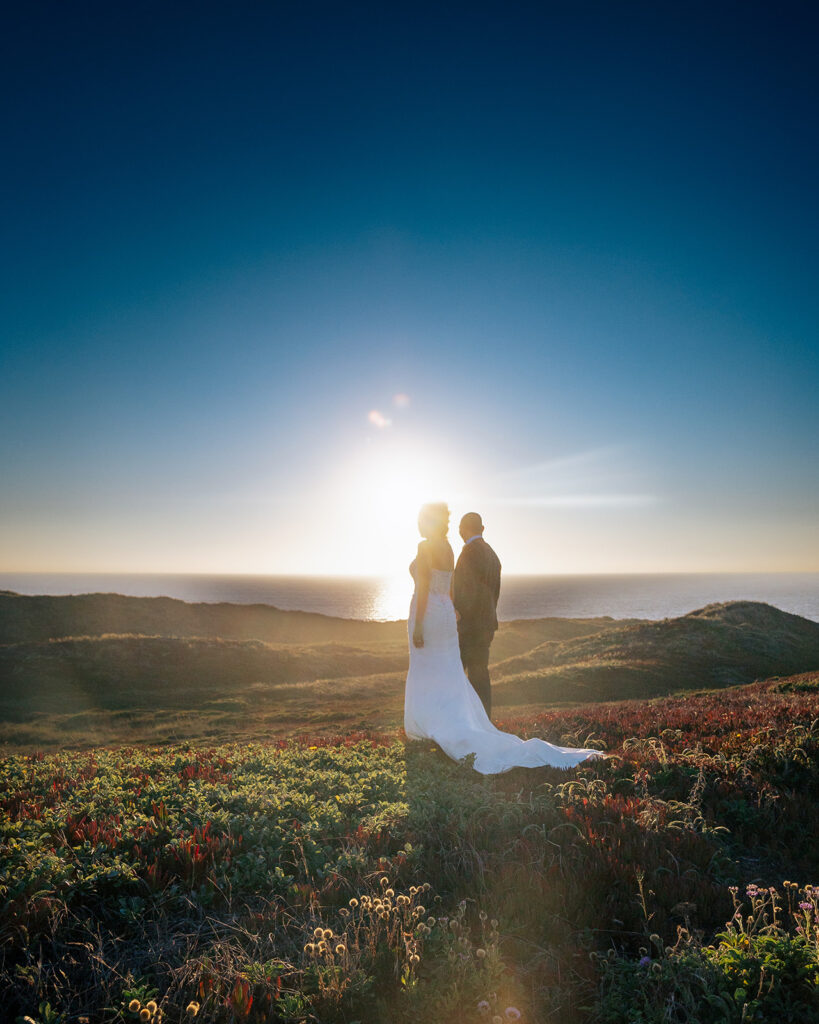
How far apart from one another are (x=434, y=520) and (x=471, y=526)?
45.1 inches

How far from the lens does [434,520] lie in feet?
31.2

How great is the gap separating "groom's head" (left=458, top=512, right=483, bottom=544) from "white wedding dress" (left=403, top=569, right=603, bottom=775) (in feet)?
3.26

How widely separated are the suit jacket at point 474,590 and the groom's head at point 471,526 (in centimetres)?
15

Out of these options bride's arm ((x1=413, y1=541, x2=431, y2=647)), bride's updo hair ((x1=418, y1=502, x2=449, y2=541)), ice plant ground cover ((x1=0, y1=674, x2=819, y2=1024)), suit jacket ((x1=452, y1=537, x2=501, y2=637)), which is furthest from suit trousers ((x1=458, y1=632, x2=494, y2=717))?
ice plant ground cover ((x1=0, y1=674, x2=819, y2=1024))

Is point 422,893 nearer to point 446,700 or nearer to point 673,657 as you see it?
point 446,700

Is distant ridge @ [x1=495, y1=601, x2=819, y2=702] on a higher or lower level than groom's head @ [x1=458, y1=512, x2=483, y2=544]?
lower

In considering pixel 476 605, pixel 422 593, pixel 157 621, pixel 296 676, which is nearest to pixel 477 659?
pixel 476 605

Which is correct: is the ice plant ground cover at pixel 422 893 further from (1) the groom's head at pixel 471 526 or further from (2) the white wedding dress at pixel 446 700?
(1) the groom's head at pixel 471 526

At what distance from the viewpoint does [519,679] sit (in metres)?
26.2

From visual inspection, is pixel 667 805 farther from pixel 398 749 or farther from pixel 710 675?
pixel 710 675

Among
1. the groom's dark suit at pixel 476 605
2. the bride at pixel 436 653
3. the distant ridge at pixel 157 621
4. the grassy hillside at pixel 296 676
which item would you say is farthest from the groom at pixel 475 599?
the distant ridge at pixel 157 621

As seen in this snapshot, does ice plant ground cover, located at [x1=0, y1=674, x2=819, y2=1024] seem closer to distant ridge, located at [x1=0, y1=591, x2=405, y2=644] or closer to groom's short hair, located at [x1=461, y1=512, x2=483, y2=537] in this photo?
groom's short hair, located at [x1=461, y1=512, x2=483, y2=537]

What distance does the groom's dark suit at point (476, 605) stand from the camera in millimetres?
10320

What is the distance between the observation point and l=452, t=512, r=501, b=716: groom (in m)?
10.3
